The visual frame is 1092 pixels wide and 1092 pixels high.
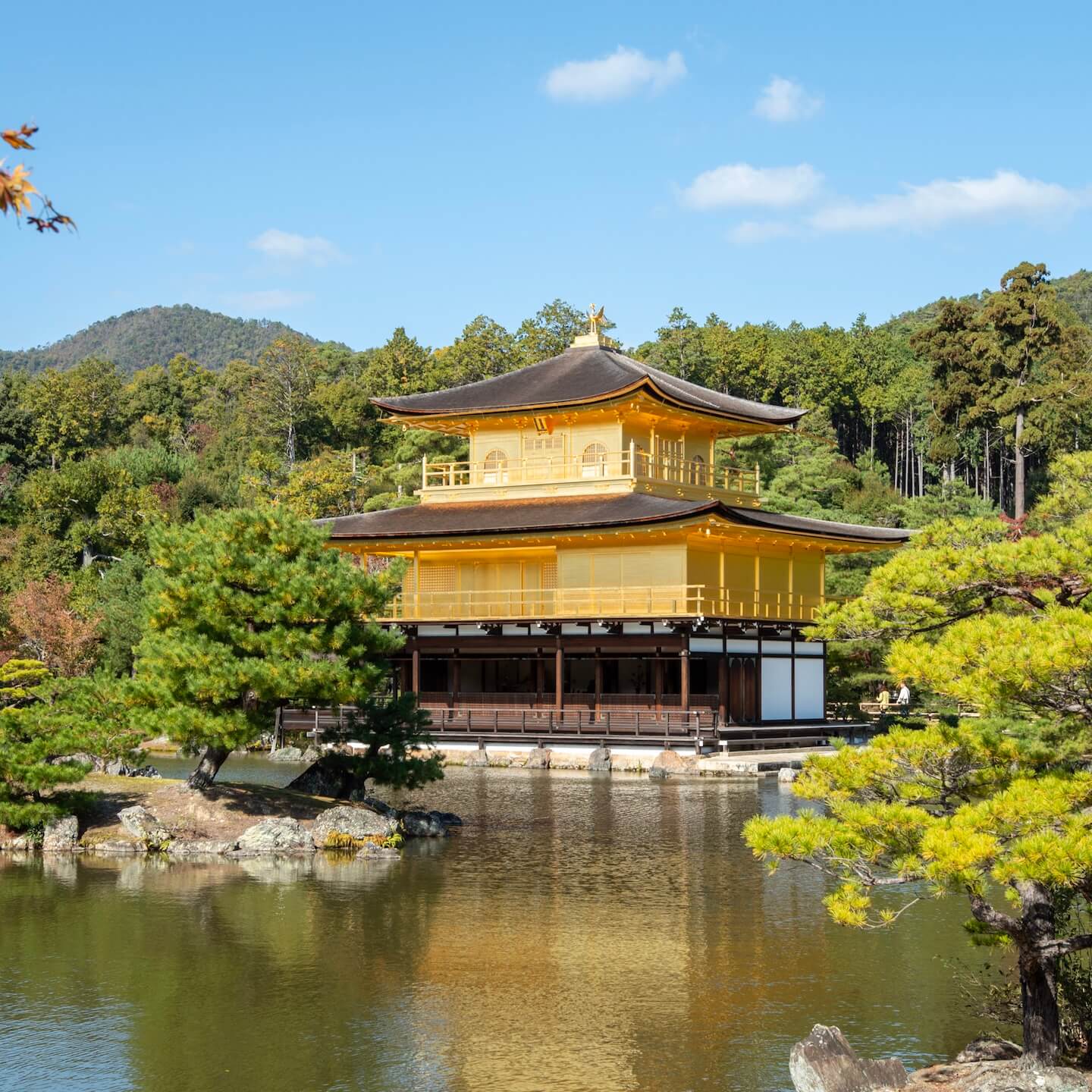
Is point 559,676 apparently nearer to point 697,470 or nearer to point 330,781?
point 697,470

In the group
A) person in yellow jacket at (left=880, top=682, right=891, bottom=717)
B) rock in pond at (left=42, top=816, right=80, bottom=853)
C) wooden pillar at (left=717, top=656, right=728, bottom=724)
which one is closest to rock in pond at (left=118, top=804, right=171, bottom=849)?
rock in pond at (left=42, top=816, right=80, bottom=853)

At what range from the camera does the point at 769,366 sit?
260 feet

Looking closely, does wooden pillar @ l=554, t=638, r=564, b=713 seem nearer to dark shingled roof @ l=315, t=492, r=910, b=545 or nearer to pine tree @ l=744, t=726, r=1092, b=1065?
dark shingled roof @ l=315, t=492, r=910, b=545

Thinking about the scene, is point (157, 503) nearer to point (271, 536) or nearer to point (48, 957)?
point (271, 536)

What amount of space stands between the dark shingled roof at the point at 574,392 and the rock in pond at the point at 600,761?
982 centimetres

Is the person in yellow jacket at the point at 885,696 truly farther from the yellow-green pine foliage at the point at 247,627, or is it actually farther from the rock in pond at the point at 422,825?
the yellow-green pine foliage at the point at 247,627

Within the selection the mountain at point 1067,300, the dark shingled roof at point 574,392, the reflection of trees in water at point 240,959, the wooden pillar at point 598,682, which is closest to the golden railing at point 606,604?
the wooden pillar at point 598,682

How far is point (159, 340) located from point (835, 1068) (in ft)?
594

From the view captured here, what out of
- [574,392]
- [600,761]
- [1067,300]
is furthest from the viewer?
[1067,300]

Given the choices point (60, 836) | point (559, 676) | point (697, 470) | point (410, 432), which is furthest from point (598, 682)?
point (410, 432)

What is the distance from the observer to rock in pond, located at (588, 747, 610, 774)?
34.0m

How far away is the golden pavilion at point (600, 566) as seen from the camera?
36156mm

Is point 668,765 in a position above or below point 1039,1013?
below

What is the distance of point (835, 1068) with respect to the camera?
9.37 meters
